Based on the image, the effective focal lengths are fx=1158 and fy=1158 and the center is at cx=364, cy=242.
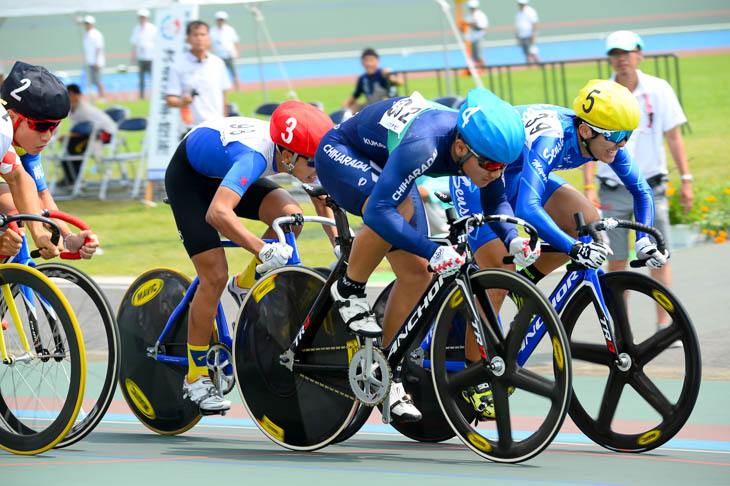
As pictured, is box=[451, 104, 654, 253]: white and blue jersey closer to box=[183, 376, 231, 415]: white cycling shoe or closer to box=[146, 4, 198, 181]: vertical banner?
box=[183, 376, 231, 415]: white cycling shoe

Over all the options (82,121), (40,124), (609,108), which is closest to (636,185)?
(609,108)

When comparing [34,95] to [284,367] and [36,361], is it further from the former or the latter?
[284,367]

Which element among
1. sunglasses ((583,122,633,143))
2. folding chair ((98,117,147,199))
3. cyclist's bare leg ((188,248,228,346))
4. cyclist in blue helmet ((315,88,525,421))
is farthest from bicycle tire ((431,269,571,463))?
folding chair ((98,117,147,199))

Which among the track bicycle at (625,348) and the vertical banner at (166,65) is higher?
the vertical banner at (166,65)

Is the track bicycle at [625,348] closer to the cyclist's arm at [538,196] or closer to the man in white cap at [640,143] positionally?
the cyclist's arm at [538,196]

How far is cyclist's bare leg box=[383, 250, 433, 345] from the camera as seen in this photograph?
5.10m

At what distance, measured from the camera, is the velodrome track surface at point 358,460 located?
14.8ft

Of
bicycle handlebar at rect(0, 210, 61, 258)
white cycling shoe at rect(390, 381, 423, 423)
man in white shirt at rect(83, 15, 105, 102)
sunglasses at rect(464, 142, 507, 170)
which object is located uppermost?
man in white shirt at rect(83, 15, 105, 102)

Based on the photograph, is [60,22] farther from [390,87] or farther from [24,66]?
[24,66]

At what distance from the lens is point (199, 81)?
12.2 m

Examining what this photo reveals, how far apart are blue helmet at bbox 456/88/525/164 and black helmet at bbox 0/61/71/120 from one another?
70.3 inches

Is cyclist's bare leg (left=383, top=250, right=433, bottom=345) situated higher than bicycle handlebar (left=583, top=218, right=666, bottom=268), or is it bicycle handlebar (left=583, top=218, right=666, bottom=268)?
bicycle handlebar (left=583, top=218, right=666, bottom=268)

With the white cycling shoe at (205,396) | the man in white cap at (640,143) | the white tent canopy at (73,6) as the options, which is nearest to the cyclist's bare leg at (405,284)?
the white cycling shoe at (205,396)

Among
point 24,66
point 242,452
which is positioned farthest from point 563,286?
point 24,66
